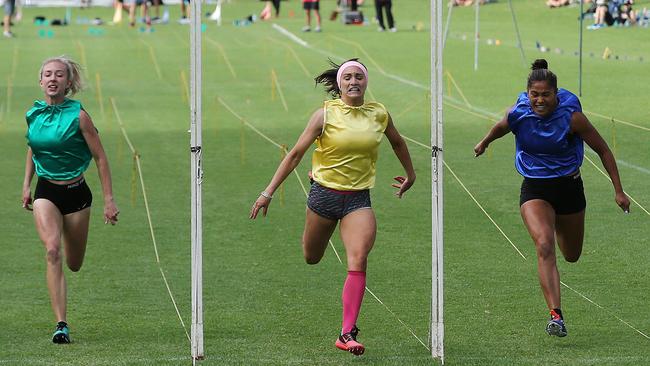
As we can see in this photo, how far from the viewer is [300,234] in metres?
16.5

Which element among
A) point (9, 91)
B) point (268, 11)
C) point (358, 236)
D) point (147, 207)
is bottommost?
point (268, 11)

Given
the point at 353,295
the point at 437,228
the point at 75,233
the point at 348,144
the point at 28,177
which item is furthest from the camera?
the point at 28,177

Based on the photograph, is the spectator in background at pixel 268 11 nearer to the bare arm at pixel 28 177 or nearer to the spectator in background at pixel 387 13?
the spectator in background at pixel 387 13

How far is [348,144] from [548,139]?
1.64m

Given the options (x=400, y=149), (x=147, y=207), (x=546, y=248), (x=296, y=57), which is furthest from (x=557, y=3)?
(x=400, y=149)

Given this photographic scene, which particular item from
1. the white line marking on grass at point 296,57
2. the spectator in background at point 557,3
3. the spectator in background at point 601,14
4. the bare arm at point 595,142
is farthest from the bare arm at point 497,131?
the spectator in background at point 557,3

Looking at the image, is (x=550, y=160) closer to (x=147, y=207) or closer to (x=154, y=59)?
(x=147, y=207)

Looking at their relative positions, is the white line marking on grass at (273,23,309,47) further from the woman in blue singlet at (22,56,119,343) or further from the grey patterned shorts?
the grey patterned shorts

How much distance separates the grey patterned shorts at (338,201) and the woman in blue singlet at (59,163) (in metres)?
1.56

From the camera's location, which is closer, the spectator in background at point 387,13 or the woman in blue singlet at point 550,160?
the woman in blue singlet at point 550,160

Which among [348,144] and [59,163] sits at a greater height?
[348,144]

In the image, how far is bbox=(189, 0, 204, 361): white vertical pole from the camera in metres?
8.99

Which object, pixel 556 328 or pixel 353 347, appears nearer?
pixel 353 347

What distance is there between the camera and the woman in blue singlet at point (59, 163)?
10336mm
